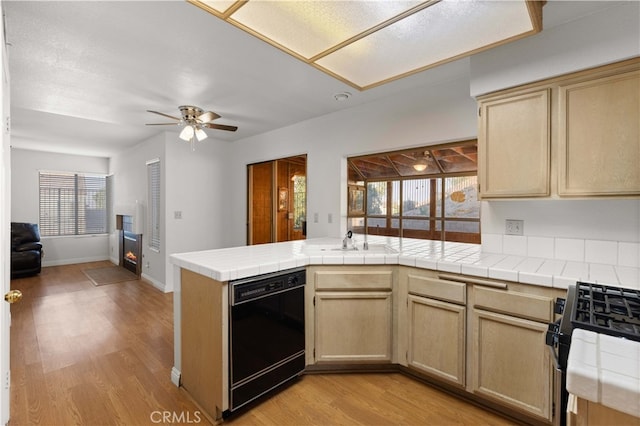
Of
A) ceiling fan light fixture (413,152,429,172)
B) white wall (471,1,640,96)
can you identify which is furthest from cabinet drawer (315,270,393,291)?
ceiling fan light fixture (413,152,429,172)

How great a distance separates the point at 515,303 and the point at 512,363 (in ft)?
1.18

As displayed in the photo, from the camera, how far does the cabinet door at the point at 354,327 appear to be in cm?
223

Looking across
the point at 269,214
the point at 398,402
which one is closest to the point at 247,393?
the point at 398,402

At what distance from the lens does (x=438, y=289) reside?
2004 millimetres

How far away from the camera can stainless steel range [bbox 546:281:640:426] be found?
852 millimetres

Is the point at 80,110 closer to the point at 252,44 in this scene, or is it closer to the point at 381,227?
the point at 252,44

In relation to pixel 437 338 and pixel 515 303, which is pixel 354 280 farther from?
pixel 515 303

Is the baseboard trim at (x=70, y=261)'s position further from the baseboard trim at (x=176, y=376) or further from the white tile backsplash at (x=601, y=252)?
the white tile backsplash at (x=601, y=252)

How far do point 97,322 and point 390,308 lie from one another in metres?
3.18

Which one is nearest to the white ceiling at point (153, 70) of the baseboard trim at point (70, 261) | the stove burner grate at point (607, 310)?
the stove burner grate at point (607, 310)

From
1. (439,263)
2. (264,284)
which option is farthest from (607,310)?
(264,284)

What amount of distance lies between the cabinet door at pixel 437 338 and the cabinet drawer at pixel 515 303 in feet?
0.48

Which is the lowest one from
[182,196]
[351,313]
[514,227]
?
[351,313]

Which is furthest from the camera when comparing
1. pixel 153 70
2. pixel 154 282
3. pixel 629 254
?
pixel 154 282
